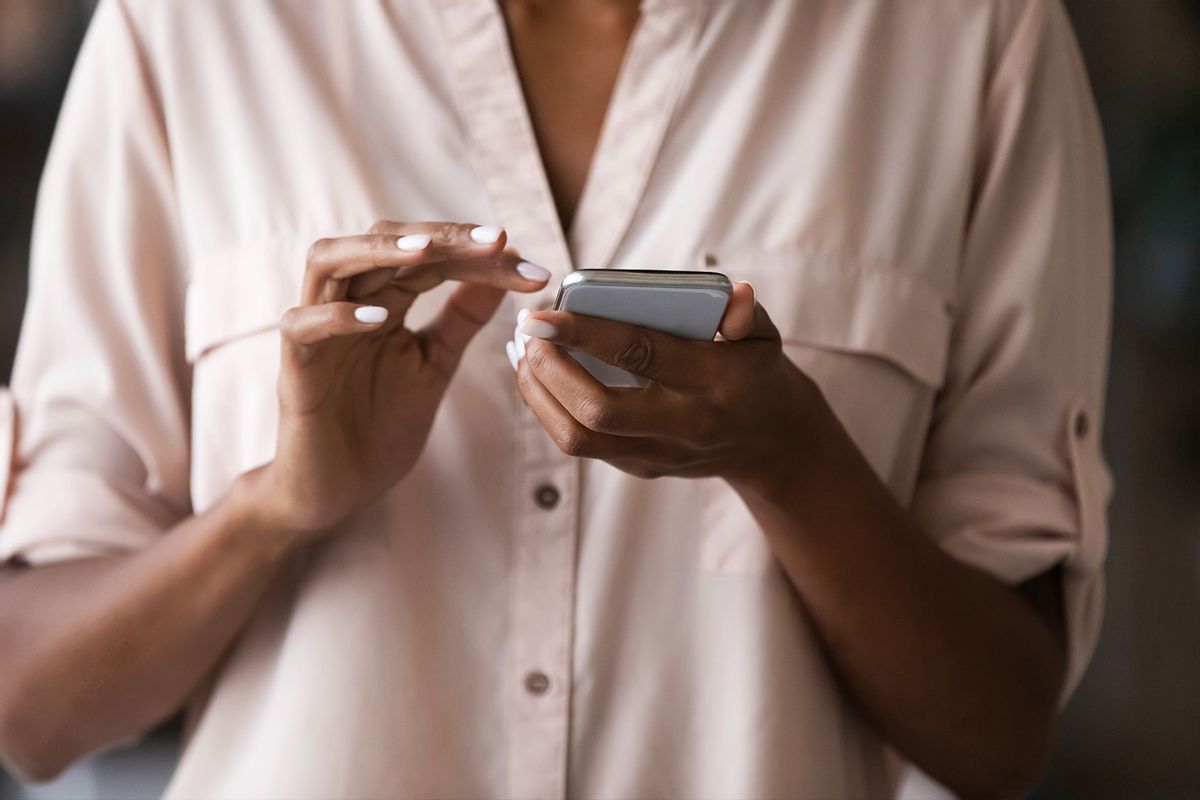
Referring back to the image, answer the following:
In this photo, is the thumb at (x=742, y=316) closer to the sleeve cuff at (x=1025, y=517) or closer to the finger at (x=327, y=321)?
the finger at (x=327, y=321)

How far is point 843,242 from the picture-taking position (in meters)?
0.71

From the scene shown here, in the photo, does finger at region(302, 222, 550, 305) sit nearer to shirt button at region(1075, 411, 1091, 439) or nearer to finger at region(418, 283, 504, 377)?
finger at region(418, 283, 504, 377)

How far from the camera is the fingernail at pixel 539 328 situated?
1.59ft

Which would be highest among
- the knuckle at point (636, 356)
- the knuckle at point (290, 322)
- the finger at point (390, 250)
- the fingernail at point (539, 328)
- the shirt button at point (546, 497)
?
the finger at point (390, 250)

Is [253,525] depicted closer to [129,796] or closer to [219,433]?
[219,433]

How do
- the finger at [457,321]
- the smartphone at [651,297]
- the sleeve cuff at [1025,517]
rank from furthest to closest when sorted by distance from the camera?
1. the sleeve cuff at [1025,517]
2. the finger at [457,321]
3. the smartphone at [651,297]

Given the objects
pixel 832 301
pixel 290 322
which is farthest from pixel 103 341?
pixel 832 301

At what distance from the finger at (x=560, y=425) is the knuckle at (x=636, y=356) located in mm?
37

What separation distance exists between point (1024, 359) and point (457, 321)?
13.9 inches

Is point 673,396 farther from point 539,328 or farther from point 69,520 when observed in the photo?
point 69,520

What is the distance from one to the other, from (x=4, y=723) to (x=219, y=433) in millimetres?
202

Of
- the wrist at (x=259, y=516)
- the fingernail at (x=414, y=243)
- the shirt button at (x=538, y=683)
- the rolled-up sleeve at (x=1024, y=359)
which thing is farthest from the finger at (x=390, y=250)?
the rolled-up sleeve at (x=1024, y=359)

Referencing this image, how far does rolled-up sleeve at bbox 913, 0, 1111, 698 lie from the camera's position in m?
0.74

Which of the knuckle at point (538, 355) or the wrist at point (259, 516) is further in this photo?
the wrist at point (259, 516)
